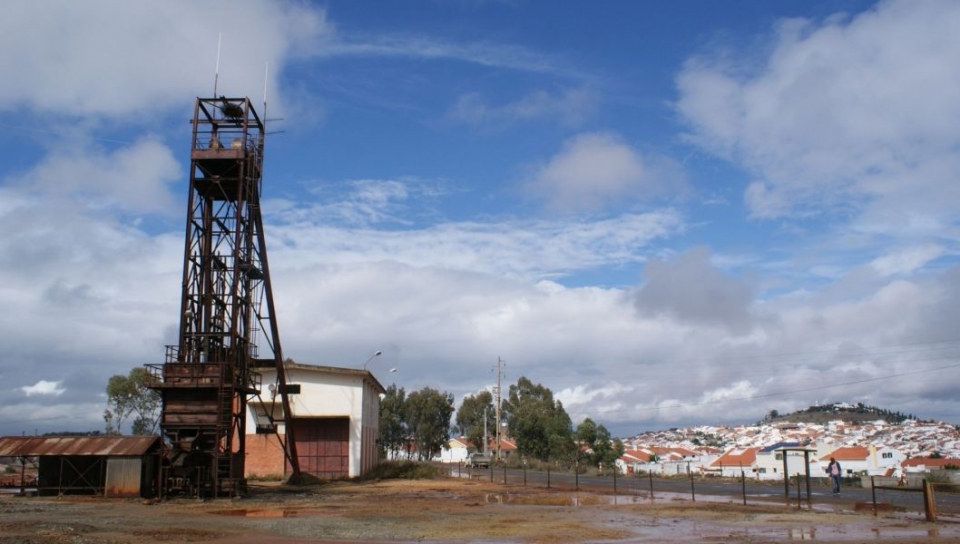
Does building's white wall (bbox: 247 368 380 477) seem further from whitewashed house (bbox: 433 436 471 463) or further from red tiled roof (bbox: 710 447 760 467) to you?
whitewashed house (bbox: 433 436 471 463)

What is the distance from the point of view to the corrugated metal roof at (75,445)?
31891mm

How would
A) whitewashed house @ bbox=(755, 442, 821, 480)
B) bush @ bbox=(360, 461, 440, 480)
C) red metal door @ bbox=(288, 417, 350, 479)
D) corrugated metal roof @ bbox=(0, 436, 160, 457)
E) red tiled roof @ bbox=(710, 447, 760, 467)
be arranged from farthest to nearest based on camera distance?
red tiled roof @ bbox=(710, 447, 760, 467), whitewashed house @ bbox=(755, 442, 821, 480), bush @ bbox=(360, 461, 440, 480), red metal door @ bbox=(288, 417, 350, 479), corrugated metal roof @ bbox=(0, 436, 160, 457)

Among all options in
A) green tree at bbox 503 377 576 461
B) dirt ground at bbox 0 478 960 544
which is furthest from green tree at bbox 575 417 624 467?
dirt ground at bbox 0 478 960 544

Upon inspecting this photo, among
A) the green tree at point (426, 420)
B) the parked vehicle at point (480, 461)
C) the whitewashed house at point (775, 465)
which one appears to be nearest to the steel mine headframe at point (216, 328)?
the parked vehicle at point (480, 461)

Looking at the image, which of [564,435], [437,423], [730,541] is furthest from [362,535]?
[437,423]

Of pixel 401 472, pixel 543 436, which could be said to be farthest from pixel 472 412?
pixel 401 472

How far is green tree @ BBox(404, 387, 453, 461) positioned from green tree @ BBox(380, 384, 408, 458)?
2.81ft

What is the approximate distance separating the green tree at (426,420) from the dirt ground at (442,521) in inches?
3251

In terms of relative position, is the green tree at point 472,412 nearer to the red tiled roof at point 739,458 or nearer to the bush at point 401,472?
the red tiled roof at point 739,458

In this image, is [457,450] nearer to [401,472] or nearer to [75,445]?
[401,472]

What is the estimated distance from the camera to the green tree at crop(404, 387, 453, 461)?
377ft

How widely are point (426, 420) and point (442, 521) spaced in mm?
93921

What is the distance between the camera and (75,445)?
32219 mm

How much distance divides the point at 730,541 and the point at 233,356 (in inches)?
893
